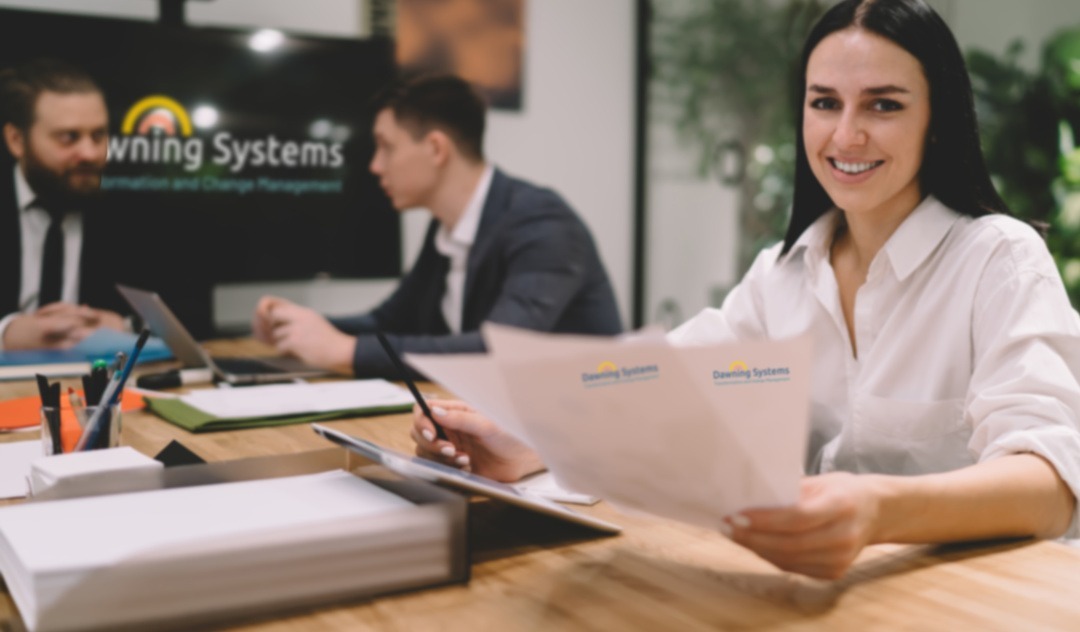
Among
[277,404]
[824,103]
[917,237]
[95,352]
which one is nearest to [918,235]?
[917,237]

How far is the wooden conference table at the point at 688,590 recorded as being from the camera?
2.52ft

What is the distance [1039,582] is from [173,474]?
30.1 inches

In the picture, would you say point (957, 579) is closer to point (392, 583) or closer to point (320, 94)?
point (392, 583)

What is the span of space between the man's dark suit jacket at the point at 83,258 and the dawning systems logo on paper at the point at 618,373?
Result: 2.37m

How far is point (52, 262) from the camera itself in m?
2.75

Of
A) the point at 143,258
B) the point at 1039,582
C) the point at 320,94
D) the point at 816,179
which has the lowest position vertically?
the point at 1039,582

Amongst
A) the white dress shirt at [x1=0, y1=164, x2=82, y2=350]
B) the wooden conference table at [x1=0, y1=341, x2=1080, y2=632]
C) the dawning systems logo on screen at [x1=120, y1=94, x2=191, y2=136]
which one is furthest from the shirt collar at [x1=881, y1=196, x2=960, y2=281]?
the white dress shirt at [x1=0, y1=164, x2=82, y2=350]

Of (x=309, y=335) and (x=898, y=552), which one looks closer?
(x=898, y=552)

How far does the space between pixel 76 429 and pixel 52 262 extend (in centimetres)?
170

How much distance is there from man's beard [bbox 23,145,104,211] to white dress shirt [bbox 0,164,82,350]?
2 cm

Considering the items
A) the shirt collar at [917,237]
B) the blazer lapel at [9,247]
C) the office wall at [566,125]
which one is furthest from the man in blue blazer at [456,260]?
the shirt collar at [917,237]

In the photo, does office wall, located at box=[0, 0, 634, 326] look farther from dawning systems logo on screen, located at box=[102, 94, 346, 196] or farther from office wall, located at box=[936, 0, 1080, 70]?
office wall, located at box=[936, 0, 1080, 70]

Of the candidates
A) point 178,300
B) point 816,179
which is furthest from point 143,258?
point 816,179

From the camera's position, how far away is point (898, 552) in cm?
94
